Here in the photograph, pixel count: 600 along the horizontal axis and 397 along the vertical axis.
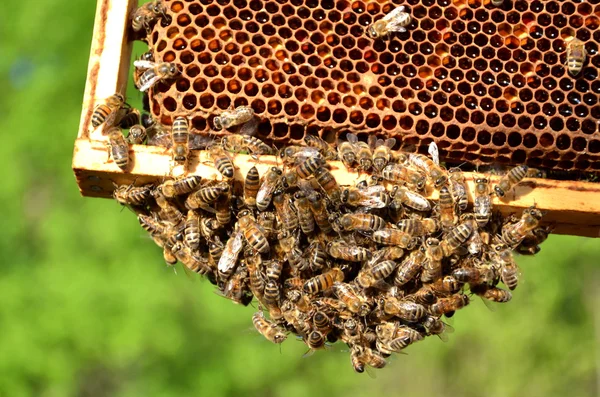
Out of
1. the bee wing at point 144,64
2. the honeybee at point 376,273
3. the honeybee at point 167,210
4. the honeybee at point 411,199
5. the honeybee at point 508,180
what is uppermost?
the bee wing at point 144,64

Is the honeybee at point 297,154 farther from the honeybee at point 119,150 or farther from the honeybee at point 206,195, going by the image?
the honeybee at point 119,150

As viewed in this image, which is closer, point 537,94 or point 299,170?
point 299,170

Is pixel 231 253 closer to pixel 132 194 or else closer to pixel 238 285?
pixel 238 285

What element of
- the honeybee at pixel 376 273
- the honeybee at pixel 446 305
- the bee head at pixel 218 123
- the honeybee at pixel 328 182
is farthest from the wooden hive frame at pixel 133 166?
the honeybee at pixel 446 305

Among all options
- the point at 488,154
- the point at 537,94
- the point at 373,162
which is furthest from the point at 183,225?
the point at 537,94

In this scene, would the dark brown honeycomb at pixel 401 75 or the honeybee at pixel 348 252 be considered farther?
the dark brown honeycomb at pixel 401 75

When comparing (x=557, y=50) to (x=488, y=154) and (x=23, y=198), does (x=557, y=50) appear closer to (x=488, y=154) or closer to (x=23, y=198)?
Result: (x=488, y=154)

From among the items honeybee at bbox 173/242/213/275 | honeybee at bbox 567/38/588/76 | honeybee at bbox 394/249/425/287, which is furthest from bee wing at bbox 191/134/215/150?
honeybee at bbox 567/38/588/76
